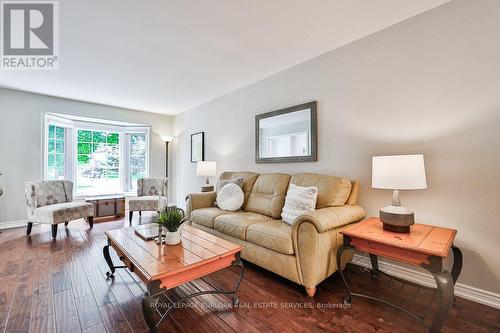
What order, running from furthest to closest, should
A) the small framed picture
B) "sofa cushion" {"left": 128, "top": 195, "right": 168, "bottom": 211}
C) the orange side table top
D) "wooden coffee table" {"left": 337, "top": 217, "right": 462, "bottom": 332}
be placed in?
the small framed picture
"sofa cushion" {"left": 128, "top": 195, "right": 168, "bottom": 211}
the orange side table top
"wooden coffee table" {"left": 337, "top": 217, "right": 462, "bottom": 332}

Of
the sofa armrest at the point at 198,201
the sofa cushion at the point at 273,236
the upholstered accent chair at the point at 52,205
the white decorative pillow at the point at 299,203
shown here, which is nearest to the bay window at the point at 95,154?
the upholstered accent chair at the point at 52,205

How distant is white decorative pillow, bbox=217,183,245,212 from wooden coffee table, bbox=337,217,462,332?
4.79 feet

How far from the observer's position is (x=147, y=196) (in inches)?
171

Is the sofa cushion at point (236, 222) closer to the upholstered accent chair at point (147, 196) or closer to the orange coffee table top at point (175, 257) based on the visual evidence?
the orange coffee table top at point (175, 257)

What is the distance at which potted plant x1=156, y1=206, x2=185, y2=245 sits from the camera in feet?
5.35

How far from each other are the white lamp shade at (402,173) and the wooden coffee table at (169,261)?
1252 millimetres

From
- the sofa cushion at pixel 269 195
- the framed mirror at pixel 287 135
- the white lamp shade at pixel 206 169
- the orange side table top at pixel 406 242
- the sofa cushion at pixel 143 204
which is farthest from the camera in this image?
the sofa cushion at pixel 143 204

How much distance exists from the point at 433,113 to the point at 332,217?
126 cm

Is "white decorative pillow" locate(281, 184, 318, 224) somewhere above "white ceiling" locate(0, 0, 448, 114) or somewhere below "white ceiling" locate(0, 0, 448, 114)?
below

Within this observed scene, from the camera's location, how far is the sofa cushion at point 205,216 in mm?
2627

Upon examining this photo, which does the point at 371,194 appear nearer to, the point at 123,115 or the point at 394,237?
the point at 394,237

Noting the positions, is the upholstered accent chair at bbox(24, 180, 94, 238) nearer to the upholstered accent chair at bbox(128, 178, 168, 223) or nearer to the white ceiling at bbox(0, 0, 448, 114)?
the upholstered accent chair at bbox(128, 178, 168, 223)

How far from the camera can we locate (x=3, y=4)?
1810mm

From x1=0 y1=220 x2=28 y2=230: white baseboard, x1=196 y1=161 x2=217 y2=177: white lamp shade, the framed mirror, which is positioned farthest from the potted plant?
x1=0 y1=220 x2=28 y2=230: white baseboard
